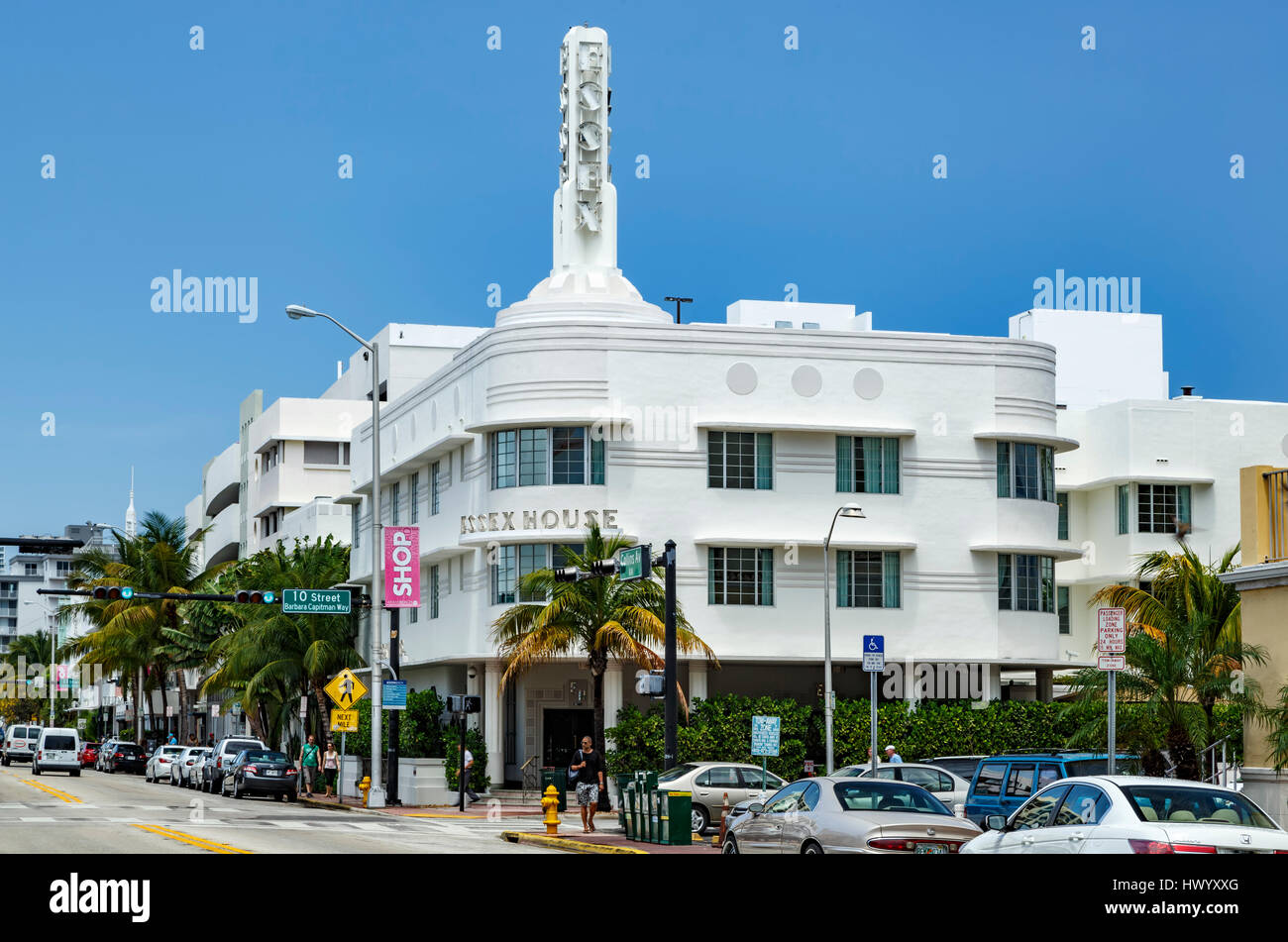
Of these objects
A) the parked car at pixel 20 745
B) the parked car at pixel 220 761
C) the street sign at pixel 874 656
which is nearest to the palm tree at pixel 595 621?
the street sign at pixel 874 656

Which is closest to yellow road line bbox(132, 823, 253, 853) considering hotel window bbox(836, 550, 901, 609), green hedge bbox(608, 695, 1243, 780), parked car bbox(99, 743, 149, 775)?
green hedge bbox(608, 695, 1243, 780)

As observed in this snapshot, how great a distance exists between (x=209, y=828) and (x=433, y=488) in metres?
23.1

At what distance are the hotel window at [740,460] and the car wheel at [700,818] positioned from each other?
1470cm

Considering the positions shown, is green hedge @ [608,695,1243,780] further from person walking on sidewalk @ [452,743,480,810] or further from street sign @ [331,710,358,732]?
street sign @ [331,710,358,732]

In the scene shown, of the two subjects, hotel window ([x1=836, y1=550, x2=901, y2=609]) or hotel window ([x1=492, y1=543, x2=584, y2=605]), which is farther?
hotel window ([x1=836, y1=550, x2=901, y2=609])

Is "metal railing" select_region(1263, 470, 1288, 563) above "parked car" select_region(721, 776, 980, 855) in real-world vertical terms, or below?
above

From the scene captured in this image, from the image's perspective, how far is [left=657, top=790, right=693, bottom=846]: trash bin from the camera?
28047 mm

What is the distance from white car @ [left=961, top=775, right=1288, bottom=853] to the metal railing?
9522 mm

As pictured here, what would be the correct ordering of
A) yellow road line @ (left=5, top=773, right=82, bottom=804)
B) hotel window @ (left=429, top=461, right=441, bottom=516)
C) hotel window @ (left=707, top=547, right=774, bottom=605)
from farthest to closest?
1. hotel window @ (left=429, top=461, right=441, bottom=516)
2. hotel window @ (left=707, top=547, right=774, bottom=605)
3. yellow road line @ (left=5, top=773, right=82, bottom=804)

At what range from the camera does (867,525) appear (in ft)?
154

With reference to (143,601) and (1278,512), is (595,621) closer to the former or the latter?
(1278,512)

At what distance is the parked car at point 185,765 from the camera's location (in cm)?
5759

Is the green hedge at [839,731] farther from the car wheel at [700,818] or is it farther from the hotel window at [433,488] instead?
the hotel window at [433,488]
